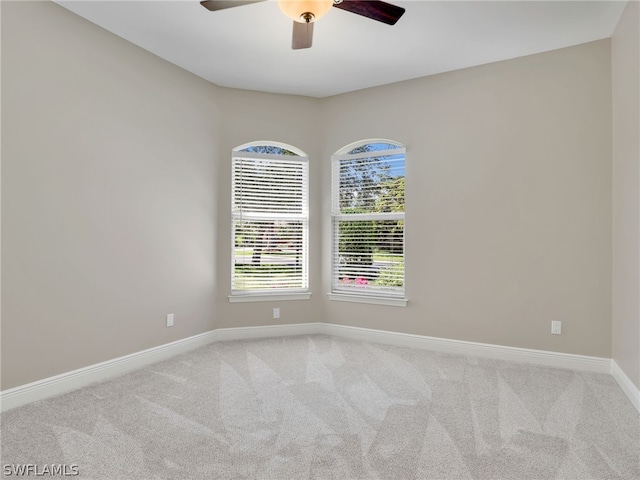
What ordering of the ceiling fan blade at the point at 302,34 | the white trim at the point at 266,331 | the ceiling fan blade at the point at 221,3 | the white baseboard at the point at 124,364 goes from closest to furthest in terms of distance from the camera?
the ceiling fan blade at the point at 221,3, the ceiling fan blade at the point at 302,34, the white baseboard at the point at 124,364, the white trim at the point at 266,331

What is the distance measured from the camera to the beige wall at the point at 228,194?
269 centimetres

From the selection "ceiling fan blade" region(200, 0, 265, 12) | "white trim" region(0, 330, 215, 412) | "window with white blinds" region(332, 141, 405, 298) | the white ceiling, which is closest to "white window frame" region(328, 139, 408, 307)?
"window with white blinds" region(332, 141, 405, 298)

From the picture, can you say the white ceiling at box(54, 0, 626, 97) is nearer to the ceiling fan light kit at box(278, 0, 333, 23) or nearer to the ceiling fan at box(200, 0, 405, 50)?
the ceiling fan at box(200, 0, 405, 50)

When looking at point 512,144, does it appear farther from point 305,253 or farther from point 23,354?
point 23,354

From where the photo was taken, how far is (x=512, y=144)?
3594mm

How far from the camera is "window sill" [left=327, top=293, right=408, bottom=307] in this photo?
13.5 feet

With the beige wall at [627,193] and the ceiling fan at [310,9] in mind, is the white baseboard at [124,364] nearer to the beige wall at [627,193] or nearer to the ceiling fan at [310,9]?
the ceiling fan at [310,9]

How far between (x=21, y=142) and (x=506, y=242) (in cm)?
394

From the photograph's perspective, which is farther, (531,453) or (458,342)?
(458,342)

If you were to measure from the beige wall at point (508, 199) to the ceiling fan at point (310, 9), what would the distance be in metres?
1.68

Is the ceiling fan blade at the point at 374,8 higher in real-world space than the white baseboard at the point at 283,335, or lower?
higher

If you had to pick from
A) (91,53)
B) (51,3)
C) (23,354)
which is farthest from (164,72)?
(23,354)

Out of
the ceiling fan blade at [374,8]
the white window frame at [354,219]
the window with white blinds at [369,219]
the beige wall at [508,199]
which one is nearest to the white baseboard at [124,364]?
the white window frame at [354,219]

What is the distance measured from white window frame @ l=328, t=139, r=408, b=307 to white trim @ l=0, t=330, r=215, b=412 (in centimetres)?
165
